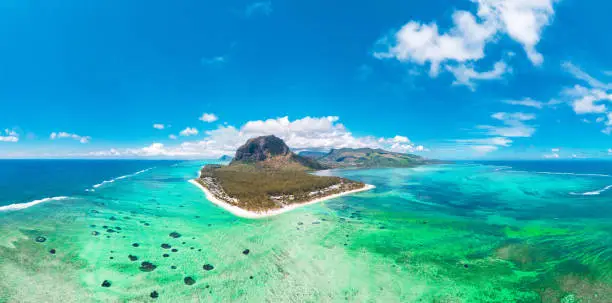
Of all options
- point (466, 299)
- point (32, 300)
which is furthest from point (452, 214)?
point (32, 300)

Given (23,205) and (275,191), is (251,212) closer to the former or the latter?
(275,191)

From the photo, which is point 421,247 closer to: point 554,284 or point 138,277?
point 554,284

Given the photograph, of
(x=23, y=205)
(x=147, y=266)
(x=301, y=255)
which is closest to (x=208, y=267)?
(x=147, y=266)

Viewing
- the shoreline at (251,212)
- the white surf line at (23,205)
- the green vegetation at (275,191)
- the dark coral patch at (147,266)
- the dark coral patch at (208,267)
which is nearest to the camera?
the dark coral patch at (147,266)

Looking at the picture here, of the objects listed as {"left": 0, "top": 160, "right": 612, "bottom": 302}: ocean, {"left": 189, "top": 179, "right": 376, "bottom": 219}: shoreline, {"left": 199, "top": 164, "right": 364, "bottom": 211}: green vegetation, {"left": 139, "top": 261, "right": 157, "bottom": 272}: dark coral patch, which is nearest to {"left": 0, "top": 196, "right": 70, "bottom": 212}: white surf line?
{"left": 0, "top": 160, "right": 612, "bottom": 302}: ocean

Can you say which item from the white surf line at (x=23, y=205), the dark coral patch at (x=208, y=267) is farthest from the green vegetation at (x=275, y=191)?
the white surf line at (x=23, y=205)

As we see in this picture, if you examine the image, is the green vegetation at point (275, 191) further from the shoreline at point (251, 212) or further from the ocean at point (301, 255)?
the ocean at point (301, 255)

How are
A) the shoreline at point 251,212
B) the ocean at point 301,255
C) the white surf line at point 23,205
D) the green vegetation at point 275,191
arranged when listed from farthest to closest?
the green vegetation at point 275,191
the shoreline at point 251,212
the white surf line at point 23,205
the ocean at point 301,255

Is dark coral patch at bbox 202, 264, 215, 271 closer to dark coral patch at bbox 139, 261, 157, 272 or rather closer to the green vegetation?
dark coral patch at bbox 139, 261, 157, 272
